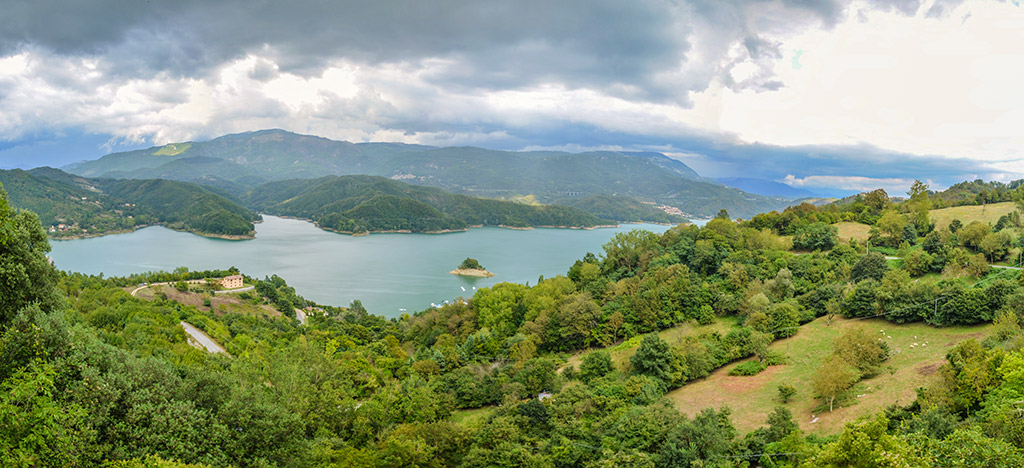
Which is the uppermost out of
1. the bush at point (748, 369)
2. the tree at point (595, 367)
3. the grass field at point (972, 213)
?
the grass field at point (972, 213)

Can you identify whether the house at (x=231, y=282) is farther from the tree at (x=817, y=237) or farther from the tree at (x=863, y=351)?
the tree at (x=863, y=351)

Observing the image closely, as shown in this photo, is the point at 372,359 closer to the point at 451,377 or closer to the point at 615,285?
the point at 451,377

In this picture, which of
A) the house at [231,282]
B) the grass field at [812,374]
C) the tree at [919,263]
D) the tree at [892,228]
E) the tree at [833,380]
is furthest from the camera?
the house at [231,282]

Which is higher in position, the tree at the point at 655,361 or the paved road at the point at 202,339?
the tree at the point at 655,361

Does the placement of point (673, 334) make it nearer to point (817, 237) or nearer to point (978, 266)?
point (817, 237)

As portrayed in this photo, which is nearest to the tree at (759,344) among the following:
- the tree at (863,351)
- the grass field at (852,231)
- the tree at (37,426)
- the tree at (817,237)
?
the tree at (863,351)

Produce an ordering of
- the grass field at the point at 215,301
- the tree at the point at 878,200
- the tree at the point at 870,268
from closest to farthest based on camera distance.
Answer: the tree at the point at 870,268 → the tree at the point at 878,200 → the grass field at the point at 215,301

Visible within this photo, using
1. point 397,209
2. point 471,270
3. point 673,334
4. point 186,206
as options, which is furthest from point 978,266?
point 186,206
